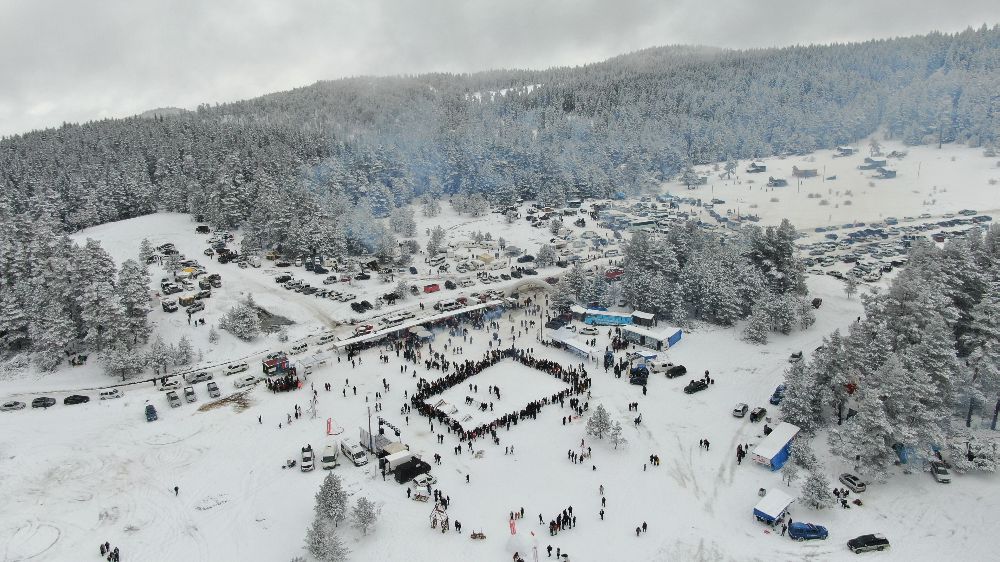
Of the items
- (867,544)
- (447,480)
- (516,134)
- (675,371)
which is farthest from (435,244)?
(516,134)

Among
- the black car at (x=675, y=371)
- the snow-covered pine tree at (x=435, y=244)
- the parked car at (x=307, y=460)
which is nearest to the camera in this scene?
the parked car at (x=307, y=460)

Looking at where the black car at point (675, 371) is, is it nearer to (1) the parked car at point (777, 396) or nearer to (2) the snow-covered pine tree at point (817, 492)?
(1) the parked car at point (777, 396)

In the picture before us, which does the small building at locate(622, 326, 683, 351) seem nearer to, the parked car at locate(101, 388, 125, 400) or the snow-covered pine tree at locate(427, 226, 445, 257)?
the snow-covered pine tree at locate(427, 226, 445, 257)

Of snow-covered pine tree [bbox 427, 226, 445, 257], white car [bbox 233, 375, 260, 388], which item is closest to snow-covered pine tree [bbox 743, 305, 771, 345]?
white car [bbox 233, 375, 260, 388]

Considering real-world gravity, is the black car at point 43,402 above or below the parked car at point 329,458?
above

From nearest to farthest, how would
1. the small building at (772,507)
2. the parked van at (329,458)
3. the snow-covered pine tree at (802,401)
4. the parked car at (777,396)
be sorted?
the small building at (772,507)
the parked van at (329,458)
the snow-covered pine tree at (802,401)
the parked car at (777,396)

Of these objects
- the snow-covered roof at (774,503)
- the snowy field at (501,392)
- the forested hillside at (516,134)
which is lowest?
the snow-covered roof at (774,503)

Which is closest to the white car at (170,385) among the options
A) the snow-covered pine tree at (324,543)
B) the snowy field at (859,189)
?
the snow-covered pine tree at (324,543)
